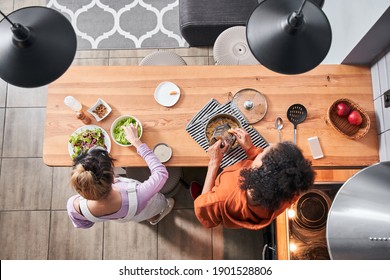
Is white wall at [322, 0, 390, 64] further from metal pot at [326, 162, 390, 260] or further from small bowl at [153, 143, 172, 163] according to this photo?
small bowl at [153, 143, 172, 163]

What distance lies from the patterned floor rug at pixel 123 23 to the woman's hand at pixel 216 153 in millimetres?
1503

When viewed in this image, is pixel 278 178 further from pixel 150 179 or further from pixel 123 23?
pixel 123 23

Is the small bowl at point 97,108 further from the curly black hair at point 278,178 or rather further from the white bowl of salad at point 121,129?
the curly black hair at point 278,178

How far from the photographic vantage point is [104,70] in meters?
2.35

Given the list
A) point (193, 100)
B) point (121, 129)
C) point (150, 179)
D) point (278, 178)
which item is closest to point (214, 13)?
point (193, 100)

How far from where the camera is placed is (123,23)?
135 inches

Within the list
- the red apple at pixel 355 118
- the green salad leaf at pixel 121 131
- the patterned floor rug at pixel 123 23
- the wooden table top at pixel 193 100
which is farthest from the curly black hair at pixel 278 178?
the patterned floor rug at pixel 123 23

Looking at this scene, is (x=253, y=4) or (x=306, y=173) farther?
(x=253, y=4)

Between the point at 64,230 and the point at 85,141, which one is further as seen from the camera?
the point at 64,230

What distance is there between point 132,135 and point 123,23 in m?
1.69

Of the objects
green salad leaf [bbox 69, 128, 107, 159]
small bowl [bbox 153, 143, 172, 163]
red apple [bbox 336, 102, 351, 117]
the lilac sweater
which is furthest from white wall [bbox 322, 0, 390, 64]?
green salad leaf [bbox 69, 128, 107, 159]

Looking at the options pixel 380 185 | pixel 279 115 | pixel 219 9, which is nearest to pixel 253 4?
pixel 219 9

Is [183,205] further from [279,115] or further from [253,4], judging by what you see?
[253,4]

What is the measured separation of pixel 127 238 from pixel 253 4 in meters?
2.18
